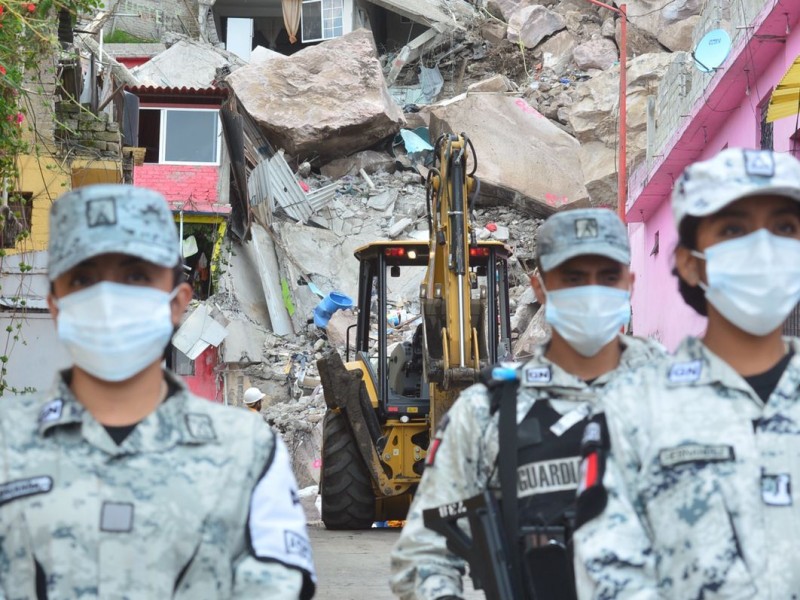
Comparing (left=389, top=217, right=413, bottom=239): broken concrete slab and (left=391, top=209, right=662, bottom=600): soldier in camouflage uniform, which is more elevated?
(left=389, top=217, right=413, bottom=239): broken concrete slab

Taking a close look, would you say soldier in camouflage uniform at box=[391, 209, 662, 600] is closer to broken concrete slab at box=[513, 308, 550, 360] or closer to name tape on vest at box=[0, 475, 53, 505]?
name tape on vest at box=[0, 475, 53, 505]

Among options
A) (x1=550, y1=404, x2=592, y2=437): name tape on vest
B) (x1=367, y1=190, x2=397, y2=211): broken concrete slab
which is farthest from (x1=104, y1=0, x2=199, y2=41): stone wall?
(x1=550, y1=404, x2=592, y2=437): name tape on vest

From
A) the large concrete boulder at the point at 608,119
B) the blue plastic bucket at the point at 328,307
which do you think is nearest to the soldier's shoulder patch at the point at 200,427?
the blue plastic bucket at the point at 328,307

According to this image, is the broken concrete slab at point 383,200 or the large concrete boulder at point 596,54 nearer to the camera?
the broken concrete slab at point 383,200

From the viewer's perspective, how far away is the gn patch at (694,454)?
2818 mm

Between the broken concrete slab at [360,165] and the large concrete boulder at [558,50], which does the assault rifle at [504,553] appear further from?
the large concrete boulder at [558,50]

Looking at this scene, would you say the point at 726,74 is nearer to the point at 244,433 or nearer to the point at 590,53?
→ the point at 244,433

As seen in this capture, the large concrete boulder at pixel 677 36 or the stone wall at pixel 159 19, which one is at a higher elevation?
the stone wall at pixel 159 19

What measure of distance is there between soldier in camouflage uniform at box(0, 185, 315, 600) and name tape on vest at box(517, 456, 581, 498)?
1073 mm

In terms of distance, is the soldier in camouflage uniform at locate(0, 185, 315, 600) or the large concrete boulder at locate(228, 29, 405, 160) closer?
the soldier in camouflage uniform at locate(0, 185, 315, 600)

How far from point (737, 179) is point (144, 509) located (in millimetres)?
1478

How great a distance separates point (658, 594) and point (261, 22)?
42.4 metres

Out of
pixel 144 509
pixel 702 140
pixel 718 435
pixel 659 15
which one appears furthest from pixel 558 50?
pixel 144 509

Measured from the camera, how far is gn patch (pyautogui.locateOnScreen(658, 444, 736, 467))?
9.25 ft
